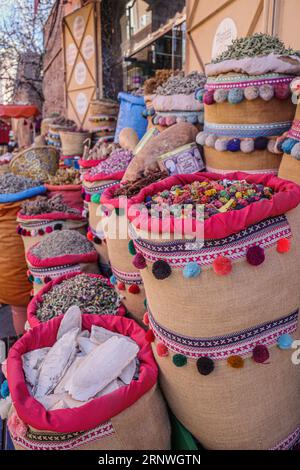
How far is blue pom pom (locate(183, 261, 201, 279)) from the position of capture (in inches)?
31.1

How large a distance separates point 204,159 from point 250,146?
0.84 ft

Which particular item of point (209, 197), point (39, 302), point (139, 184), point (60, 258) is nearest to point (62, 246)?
point (60, 258)

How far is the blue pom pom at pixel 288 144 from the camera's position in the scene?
1.10 meters

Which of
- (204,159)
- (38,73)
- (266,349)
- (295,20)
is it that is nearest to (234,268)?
(266,349)

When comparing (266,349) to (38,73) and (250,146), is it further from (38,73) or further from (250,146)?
(38,73)

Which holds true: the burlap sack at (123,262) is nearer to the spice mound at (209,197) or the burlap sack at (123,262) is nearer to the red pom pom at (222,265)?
the spice mound at (209,197)

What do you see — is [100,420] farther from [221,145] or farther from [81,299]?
[221,145]

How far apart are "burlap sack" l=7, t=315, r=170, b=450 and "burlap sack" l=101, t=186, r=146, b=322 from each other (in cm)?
33

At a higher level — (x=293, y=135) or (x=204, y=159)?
(x=293, y=135)

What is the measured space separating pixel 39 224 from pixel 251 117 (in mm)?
1230

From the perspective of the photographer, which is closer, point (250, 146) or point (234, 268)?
point (234, 268)

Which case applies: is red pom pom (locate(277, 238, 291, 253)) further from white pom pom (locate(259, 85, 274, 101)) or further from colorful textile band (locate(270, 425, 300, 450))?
white pom pom (locate(259, 85, 274, 101))

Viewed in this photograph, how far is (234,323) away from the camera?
842mm

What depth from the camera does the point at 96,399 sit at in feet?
2.83
